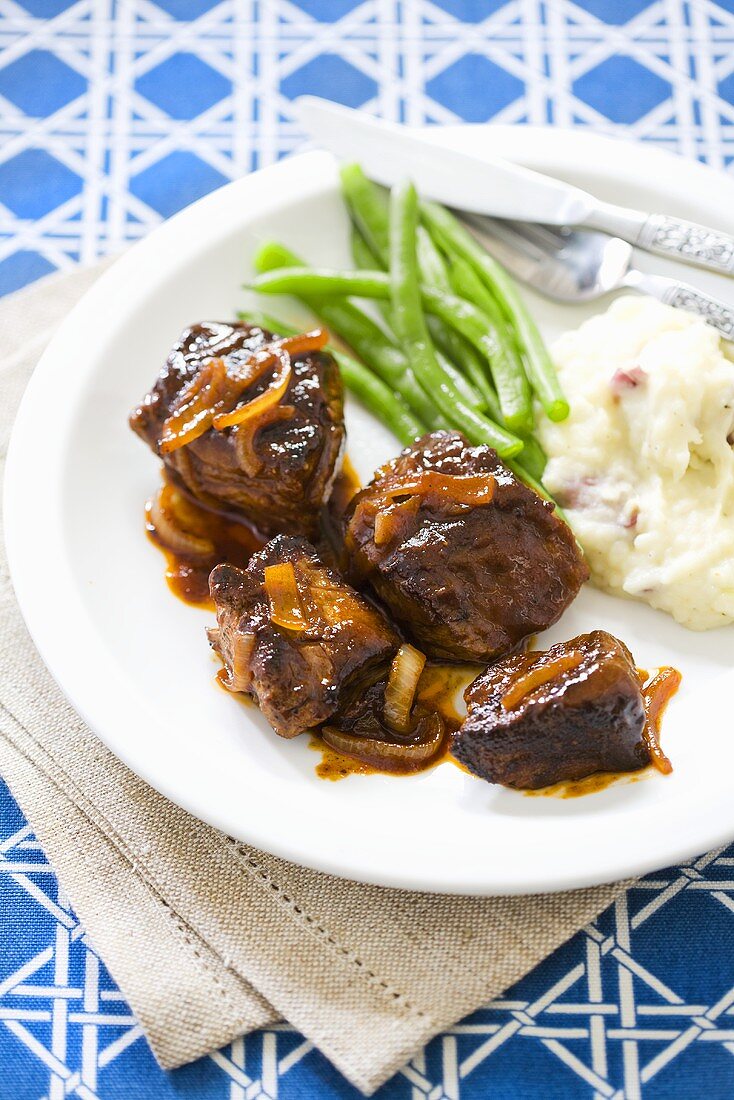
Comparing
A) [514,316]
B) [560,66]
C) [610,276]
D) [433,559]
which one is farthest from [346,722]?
[560,66]

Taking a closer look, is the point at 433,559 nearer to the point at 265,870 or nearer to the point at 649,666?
the point at 649,666

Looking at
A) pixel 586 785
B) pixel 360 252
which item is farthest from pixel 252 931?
pixel 360 252

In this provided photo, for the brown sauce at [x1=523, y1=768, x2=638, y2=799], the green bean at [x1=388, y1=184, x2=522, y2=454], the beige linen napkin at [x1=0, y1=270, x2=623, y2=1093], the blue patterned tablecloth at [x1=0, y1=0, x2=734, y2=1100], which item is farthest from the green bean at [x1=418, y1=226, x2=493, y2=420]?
the beige linen napkin at [x1=0, y1=270, x2=623, y2=1093]

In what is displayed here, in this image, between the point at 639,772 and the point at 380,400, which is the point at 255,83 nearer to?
the point at 380,400

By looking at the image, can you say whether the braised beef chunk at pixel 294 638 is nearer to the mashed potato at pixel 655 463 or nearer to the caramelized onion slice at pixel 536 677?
the caramelized onion slice at pixel 536 677

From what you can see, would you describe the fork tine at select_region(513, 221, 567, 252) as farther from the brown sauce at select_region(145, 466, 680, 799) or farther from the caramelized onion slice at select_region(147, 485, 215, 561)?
the caramelized onion slice at select_region(147, 485, 215, 561)

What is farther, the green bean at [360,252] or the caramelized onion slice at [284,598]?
the green bean at [360,252]

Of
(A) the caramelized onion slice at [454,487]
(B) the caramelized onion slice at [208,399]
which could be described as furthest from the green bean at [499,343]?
(B) the caramelized onion slice at [208,399]
